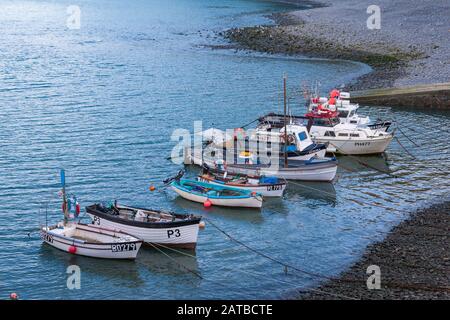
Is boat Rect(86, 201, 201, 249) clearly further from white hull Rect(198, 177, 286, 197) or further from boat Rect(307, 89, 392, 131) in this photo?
boat Rect(307, 89, 392, 131)

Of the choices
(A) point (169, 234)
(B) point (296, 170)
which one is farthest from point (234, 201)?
(A) point (169, 234)

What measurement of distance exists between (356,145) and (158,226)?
981 inches

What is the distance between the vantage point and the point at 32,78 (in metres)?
86.7

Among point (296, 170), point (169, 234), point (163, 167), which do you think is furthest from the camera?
point (163, 167)

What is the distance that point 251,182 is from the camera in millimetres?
49281

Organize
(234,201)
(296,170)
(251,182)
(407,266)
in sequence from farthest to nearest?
(296,170) → (251,182) → (234,201) → (407,266)

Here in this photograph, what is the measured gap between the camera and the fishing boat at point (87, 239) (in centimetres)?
3800

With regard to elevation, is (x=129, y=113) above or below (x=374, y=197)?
above

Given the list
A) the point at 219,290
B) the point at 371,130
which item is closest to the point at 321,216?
the point at 219,290

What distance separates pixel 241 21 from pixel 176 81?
61471 millimetres

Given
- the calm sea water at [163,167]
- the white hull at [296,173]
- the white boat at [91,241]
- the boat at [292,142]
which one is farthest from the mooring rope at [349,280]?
the boat at [292,142]

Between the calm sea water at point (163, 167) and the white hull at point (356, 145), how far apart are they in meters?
1.19

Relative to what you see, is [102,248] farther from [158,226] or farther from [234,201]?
[234,201]
